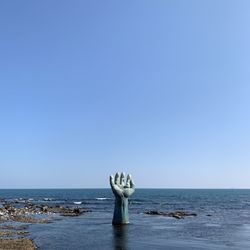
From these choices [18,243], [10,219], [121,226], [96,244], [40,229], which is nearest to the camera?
[18,243]

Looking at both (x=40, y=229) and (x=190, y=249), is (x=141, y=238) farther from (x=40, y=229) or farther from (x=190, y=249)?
(x=40, y=229)

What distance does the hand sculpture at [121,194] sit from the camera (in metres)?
42.7

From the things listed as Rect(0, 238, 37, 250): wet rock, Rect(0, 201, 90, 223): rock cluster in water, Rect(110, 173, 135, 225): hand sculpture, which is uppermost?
Rect(110, 173, 135, 225): hand sculpture

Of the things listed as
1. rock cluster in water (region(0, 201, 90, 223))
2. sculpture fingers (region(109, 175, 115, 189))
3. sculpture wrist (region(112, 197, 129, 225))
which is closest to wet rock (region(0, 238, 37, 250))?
sculpture wrist (region(112, 197, 129, 225))

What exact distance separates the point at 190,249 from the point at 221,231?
1237 cm

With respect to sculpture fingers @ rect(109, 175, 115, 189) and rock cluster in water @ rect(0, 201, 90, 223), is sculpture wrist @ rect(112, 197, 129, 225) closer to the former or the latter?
sculpture fingers @ rect(109, 175, 115, 189)

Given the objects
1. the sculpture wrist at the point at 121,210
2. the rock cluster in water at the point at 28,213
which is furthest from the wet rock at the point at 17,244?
the rock cluster in water at the point at 28,213

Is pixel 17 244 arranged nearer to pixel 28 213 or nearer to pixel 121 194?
pixel 121 194

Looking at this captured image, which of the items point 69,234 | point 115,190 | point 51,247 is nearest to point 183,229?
point 115,190

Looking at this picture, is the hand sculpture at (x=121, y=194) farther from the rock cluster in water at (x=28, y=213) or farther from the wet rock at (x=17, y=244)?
the wet rock at (x=17, y=244)

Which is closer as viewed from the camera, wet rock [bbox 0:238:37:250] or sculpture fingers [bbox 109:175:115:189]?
wet rock [bbox 0:238:37:250]

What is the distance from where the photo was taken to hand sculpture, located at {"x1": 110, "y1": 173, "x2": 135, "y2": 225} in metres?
42.7

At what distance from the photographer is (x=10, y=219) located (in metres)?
48.7

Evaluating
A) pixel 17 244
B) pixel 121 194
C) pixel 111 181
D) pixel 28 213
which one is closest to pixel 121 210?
pixel 121 194
